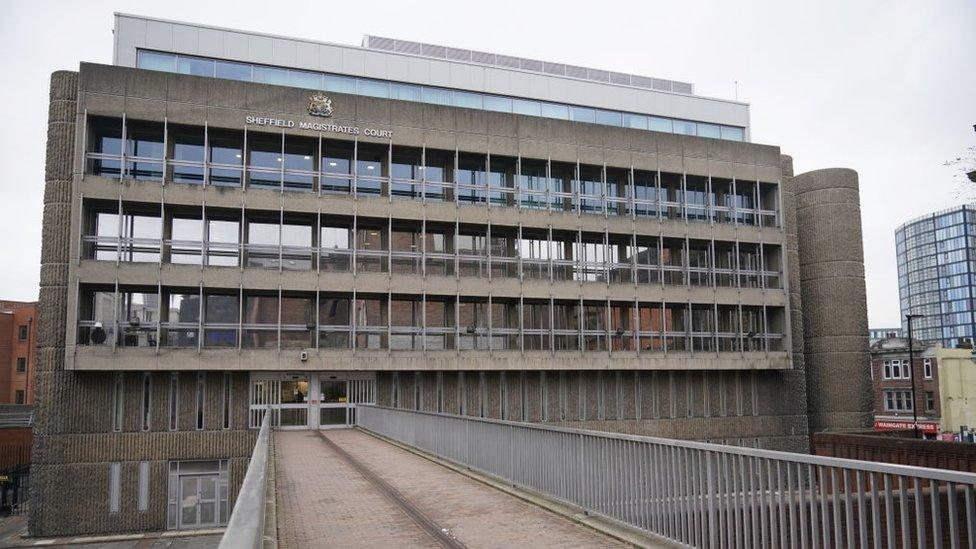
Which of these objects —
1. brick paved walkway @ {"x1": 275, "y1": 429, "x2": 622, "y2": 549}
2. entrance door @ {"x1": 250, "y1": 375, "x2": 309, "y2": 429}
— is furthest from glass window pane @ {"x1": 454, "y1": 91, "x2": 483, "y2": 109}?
brick paved walkway @ {"x1": 275, "y1": 429, "x2": 622, "y2": 549}

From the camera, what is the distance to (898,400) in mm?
70688

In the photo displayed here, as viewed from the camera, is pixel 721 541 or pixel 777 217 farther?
pixel 777 217

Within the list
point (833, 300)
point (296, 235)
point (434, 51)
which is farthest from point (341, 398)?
point (833, 300)

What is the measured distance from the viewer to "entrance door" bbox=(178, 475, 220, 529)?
3058 cm

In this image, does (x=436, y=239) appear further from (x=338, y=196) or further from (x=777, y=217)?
(x=777, y=217)

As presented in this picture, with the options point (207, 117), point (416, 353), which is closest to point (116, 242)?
point (207, 117)

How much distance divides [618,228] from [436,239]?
8921mm

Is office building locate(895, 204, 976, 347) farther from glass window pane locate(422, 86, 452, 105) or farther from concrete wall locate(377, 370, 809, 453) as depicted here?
glass window pane locate(422, 86, 452, 105)

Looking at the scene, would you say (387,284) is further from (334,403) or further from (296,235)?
(334,403)

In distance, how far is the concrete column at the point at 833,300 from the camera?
41219 mm

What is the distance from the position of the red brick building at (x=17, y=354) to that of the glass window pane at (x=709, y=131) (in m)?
65.0

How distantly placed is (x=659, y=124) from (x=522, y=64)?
29.3 feet

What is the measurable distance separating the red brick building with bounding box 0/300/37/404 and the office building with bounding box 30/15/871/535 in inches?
2003

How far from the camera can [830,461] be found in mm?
6293
